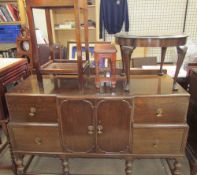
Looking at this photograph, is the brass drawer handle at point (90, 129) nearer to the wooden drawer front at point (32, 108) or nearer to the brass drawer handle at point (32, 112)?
the wooden drawer front at point (32, 108)

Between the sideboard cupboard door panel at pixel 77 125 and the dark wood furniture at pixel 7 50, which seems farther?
the dark wood furniture at pixel 7 50

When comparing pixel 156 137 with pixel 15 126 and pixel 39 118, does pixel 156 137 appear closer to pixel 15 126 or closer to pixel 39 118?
pixel 39 118

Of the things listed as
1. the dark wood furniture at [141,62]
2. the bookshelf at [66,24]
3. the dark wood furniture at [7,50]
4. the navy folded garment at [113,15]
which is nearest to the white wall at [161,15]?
the navy folded garment at [113,15]

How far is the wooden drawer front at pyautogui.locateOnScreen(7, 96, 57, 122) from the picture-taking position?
1205mm

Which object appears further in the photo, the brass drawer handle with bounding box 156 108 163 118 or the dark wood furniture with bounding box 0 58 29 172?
the dark wood furniture with bounding box 0 58 29 172

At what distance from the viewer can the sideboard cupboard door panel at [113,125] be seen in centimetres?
118

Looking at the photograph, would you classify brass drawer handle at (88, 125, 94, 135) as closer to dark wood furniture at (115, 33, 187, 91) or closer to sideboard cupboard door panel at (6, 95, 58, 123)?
sideboard cupboard door panel at (6, 95, 58, 123)

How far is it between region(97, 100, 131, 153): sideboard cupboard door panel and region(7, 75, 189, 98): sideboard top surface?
0.22ft

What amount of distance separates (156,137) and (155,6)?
252cm

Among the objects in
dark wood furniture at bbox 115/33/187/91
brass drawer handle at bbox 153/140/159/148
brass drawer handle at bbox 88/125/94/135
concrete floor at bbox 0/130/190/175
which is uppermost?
dark wood furniture at bbox 115/33/187/91

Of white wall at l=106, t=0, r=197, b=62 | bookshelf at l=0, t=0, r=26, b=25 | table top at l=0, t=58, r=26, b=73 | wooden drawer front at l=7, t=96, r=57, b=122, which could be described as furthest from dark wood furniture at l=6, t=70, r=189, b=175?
white wall at l=106, t=0, r=197, b=62

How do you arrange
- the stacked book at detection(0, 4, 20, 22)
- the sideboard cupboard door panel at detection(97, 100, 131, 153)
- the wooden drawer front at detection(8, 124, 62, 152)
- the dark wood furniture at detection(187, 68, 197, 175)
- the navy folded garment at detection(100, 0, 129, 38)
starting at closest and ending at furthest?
the sideboard cupboard door panel at detection(97, 100, 131, 153) → the wooden drawer front at detection(8, 124, 62, 152) → the dark wood furniture at detection(187, 68, 197, 175) → the stacked book at detection(0, 4, 20, 22) → the navy folded garment at detection(100, 0, 129, 38)

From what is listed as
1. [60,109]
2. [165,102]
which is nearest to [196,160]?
[165,102]

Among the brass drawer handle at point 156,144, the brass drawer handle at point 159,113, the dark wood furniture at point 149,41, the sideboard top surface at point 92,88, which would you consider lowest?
the brass drawer handle at point 156,144
